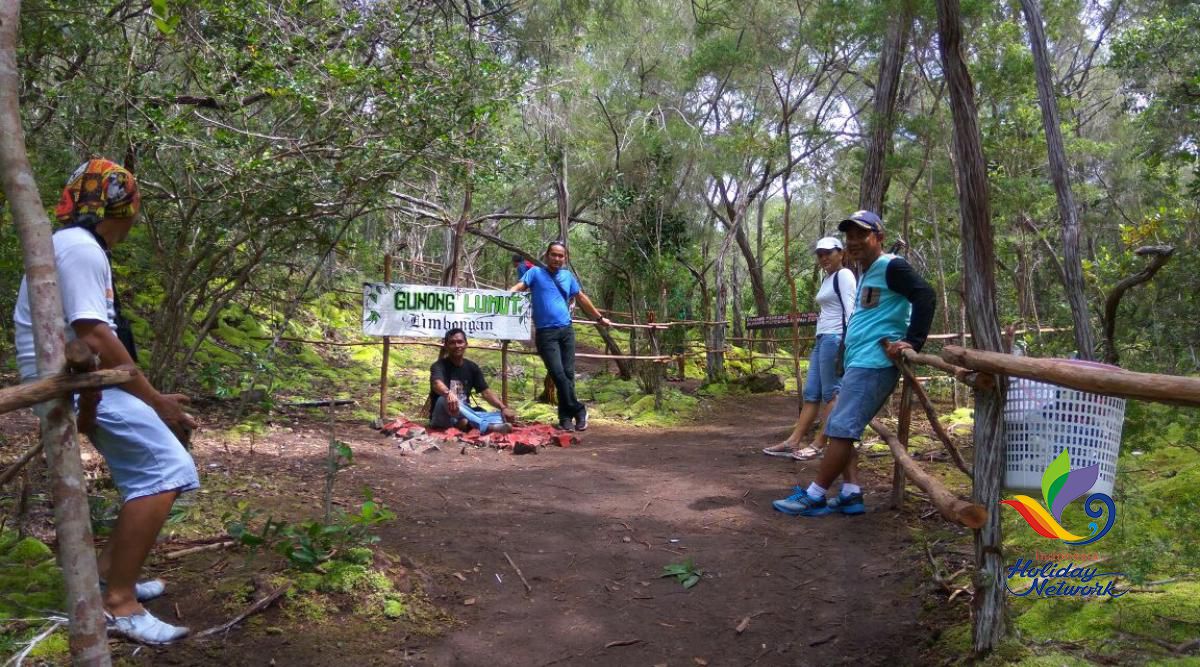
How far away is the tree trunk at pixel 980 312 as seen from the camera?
255 centimetres

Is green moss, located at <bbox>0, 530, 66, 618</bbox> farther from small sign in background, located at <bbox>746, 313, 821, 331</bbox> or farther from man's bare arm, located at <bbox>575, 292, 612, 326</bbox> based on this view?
small sign in background, located at <bbox>746, 313, 821, 331</bbox>

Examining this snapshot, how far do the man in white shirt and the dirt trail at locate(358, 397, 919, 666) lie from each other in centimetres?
110

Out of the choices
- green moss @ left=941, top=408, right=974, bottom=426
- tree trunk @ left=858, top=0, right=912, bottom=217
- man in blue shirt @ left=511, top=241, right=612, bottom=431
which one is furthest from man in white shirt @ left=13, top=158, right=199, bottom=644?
green moss @ left=941, top=408, right=974, bottom=426

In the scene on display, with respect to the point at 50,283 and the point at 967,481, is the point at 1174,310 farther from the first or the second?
the point at 50,283

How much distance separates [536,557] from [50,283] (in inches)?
115

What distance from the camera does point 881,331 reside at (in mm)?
4438

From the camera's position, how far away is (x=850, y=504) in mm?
4941

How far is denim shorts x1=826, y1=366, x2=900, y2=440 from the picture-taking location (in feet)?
14.6

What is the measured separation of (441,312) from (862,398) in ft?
18.7

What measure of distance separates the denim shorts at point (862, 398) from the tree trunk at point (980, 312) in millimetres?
1438

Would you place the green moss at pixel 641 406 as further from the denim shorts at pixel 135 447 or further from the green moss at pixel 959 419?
the denim shorts at pixel 135 447

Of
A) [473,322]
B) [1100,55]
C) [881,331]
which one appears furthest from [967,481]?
[1100,55]

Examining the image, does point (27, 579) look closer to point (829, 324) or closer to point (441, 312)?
point (829, 324)

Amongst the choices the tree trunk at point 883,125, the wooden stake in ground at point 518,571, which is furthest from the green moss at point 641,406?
the wooden stake in ground at point 518,571
